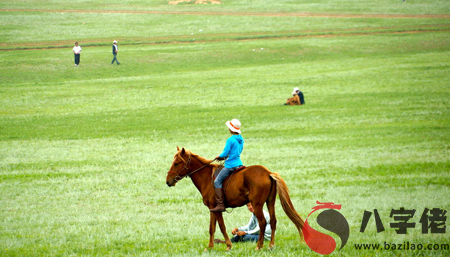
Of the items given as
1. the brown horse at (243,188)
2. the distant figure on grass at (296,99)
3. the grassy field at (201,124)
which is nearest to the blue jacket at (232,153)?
the brown horse at (243,188)

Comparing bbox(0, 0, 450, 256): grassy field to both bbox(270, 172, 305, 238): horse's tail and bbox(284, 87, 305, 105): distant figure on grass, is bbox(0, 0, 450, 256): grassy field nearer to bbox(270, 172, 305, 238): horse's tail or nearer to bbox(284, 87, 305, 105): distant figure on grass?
bbox(284, 87, 305, 105): distant figure on grass

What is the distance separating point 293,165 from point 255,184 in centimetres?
1051

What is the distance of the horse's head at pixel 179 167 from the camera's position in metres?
9.63

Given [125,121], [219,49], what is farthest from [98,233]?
[219,49]

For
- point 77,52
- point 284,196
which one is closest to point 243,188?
point 284,196

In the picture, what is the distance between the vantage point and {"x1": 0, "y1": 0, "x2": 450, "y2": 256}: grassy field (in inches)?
472

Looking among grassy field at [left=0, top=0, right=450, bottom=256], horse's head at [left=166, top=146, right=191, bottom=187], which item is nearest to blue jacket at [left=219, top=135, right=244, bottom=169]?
horse's head at [left=166, top=146, right=191, bottom=187]

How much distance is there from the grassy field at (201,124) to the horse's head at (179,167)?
1.61 meters

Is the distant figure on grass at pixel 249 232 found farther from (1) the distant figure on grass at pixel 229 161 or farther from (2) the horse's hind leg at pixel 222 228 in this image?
(1) the distant figure on grass at pixel 229 161

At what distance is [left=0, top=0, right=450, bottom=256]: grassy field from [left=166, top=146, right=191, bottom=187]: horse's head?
1.61 meters

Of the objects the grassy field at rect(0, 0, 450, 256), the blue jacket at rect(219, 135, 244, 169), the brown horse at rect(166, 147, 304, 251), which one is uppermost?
the blue jacket at rect(219, 135, 244, 169)

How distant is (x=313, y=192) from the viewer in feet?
50.4

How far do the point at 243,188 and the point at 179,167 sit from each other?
157 cm

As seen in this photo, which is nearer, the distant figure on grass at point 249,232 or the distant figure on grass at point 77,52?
the distant figure on grass at point 249,232
